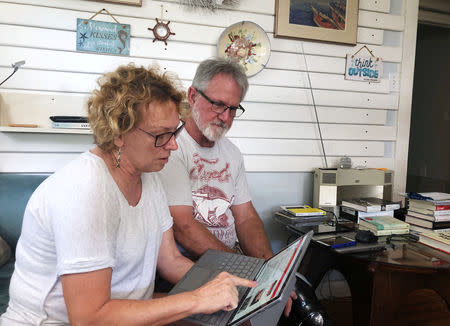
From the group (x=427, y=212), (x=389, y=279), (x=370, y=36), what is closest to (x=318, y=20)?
(x=370, y=36)

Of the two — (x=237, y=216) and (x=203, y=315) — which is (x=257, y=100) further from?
(x=203, y=315)

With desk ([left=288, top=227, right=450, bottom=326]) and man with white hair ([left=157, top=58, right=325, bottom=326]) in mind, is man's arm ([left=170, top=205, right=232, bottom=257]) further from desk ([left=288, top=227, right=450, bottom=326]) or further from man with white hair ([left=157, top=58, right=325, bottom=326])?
desk ([left=288, top=227, right=450, bottom=326])

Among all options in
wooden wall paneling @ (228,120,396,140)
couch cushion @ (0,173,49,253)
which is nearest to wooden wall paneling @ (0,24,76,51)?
couch cushion @ (0,173,49,253)

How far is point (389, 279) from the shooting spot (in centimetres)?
153

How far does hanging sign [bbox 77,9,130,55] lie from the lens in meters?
2.03

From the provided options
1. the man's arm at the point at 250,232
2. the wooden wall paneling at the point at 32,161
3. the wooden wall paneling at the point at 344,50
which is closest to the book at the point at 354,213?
the man's arm at the point at 250,232

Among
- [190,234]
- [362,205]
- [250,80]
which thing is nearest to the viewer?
[190,234]

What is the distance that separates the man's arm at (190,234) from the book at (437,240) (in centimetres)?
104

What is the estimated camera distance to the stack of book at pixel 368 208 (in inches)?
82.2

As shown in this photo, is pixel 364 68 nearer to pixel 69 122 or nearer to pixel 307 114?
pixel 307 114

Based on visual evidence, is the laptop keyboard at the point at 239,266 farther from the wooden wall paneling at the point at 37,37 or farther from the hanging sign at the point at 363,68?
the hanging sign at the point at 363,68

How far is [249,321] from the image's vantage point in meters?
0.88

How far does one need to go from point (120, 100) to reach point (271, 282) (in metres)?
0.61

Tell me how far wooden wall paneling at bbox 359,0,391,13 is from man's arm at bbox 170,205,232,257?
6.46ft
